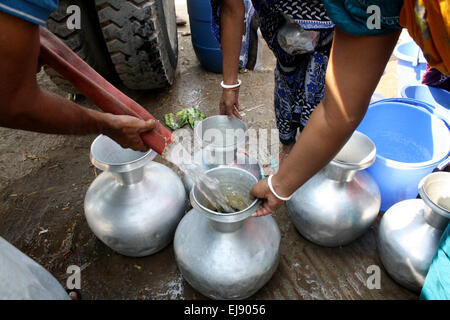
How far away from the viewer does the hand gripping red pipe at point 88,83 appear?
123cm

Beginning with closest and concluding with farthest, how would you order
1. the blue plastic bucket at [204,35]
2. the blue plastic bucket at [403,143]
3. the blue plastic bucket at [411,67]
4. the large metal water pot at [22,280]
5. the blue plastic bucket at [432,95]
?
the large metal water pot at [22,280]
the blue plastic bucket at [403,143]
the blue plastic bucket at [432,95]
the blue plastic bucket at [411,67]
the blue plastic bucket at [204,35]

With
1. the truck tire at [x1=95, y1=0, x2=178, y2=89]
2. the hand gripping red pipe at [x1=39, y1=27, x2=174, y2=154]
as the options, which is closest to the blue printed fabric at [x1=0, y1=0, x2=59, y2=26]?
the hand gripping red pipe at [x1=39, y1=27, x2=174, y2=154]

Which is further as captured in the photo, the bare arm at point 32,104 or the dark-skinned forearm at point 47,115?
the dark-skinned forearm at point 47,115

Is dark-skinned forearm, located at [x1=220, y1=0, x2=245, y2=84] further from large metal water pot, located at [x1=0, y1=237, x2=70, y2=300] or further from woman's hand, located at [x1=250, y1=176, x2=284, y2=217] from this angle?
large metal water pot, located at [x1=0, y1=237, x2=70, y2=300]

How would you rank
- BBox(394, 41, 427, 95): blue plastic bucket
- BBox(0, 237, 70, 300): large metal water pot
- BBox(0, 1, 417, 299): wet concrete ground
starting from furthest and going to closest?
BBox(394, 41, 427, 95): blue plastic bucket
BBox(0, 1, 417, 299): wet concrete ground
BBox(0, 237, 70, 300): large metal water pot

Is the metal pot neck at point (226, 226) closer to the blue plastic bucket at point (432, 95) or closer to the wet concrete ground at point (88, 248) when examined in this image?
the wet concrete ground at point (88, 248)

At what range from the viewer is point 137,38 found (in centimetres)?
254

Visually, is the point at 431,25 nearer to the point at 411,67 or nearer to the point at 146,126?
the point at 146,126

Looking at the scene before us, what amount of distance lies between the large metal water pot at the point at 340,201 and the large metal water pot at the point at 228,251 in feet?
1.19

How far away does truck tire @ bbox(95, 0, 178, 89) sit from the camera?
2.41 metres

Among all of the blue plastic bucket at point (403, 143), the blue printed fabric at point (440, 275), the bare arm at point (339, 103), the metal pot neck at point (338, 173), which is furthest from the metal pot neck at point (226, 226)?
the blue plastic bucket at point (403, 143)

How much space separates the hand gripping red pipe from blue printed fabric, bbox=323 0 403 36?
35.6 inches

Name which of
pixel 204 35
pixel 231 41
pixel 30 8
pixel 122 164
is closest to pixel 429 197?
pixel 231 41

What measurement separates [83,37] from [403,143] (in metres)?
2.94
